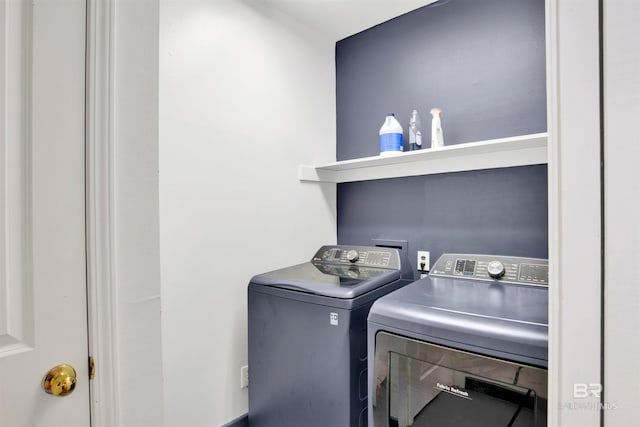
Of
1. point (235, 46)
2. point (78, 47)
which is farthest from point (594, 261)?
point (235, 46)

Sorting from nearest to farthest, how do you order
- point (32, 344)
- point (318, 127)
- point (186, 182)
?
1. point (32, 344)
2. point (186, 182)
3. point (318, 127)

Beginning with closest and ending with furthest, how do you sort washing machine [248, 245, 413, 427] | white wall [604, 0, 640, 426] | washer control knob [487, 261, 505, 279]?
white wall [604, 0, 640, 426]
washing machine [248, 245, 413, 427]
washer control knob [487, 261, 505, 279]

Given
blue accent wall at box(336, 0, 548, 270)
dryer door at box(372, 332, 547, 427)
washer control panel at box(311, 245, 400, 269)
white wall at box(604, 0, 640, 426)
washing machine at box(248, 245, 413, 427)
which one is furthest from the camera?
washer control panel at box(311, 245, 400, 269)

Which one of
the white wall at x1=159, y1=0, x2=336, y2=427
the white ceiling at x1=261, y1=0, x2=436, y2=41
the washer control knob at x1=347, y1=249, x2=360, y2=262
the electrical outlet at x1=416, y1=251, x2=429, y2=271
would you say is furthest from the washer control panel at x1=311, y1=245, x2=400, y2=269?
the white ceiling at x1=261, y1=0, x2=436, y2=41

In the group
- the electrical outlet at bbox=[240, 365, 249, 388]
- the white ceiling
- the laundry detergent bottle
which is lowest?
the electrical outlet at bbox=[240, 365, 249, 388]

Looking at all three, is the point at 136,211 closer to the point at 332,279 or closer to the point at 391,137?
the point at 332,279

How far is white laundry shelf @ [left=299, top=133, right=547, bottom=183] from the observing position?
5.19ft

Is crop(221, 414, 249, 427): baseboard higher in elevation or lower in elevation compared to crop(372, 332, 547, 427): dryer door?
lower

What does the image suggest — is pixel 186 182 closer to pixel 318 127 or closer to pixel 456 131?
pixel 318 127

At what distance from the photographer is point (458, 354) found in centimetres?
101

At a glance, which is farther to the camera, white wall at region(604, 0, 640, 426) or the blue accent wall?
the blue accent wall

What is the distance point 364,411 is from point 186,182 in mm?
1349

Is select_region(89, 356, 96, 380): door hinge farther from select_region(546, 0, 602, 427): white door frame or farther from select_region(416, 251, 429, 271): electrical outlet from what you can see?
select_region(416, 251, 429, 271): electrical outlet

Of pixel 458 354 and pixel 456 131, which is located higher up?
pixel 456 131
